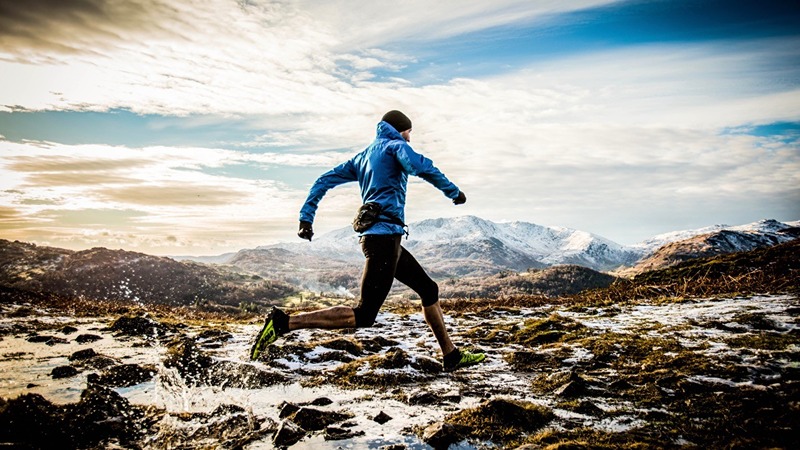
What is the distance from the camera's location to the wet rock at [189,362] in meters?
6.04

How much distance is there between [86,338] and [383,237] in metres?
8.21

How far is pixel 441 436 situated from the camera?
354 centimetres

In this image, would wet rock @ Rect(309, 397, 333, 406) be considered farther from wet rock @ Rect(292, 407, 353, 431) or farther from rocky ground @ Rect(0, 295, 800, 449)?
wet rock @ Rect(292, 407, 353, 431)

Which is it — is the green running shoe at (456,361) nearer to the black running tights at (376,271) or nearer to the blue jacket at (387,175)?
the black running tights at (376,271)

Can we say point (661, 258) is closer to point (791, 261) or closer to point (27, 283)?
point (791, 261)

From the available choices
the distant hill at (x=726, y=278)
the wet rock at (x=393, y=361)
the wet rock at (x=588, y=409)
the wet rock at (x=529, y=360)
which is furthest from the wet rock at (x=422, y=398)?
the distant hill at (x=726, y=278)

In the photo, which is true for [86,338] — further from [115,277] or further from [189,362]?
[115,277]

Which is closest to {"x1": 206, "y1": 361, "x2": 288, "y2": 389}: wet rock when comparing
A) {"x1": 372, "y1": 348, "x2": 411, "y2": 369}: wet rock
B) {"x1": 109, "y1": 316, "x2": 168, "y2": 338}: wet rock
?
{"x1": 372, "y1": 348, "x2": 411, "y2": 369}: wet rock

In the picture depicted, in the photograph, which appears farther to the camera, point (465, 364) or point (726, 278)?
point (726, 278)

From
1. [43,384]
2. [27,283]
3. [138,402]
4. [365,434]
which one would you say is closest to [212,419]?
[138,402]

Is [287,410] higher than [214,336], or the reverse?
[287,410]

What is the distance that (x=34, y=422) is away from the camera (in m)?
3.43

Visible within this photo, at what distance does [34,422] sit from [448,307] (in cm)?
1479

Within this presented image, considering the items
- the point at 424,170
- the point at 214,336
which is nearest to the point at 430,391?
the point at 424,170
